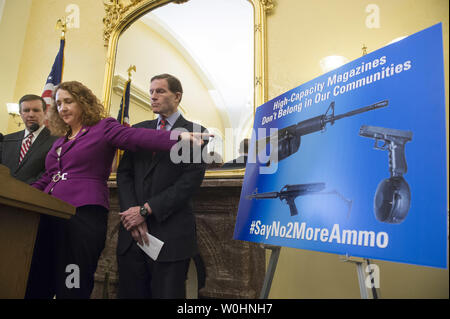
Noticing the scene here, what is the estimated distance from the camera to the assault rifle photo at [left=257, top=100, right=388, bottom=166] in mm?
1189

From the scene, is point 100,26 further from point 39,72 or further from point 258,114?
point 258,114

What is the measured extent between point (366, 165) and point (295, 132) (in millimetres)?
377

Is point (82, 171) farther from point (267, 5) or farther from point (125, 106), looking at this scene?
point (267, 5)

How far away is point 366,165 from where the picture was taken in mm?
1016

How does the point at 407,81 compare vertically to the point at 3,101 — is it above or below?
below

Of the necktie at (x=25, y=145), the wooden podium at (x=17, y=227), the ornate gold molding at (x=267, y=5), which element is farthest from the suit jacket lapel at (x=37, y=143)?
the ornate gold molding at (x=267, y=5)

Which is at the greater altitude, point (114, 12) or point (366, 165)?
point (114, 12)

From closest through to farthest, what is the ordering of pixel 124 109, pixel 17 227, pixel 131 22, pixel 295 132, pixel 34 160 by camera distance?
1. pixel 17 227
2. pixel 295 132
3. pixel 34 160
4. pixel 124 109
5. pixel 131 22

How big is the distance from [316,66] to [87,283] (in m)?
2.04

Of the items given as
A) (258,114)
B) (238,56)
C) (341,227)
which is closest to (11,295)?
(341,227)

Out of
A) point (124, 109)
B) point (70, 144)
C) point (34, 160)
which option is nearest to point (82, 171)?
point (70, 144)

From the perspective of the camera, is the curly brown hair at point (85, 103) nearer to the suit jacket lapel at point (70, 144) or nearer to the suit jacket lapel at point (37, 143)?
the suit jacket lapel at point (70, 144)

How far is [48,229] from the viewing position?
1.23 meters

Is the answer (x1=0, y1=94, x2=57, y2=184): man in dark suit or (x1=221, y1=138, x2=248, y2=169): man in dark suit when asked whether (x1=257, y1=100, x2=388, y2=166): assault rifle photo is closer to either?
(x1=221, y1=138, x2=248, y2=169): man in dark suit
